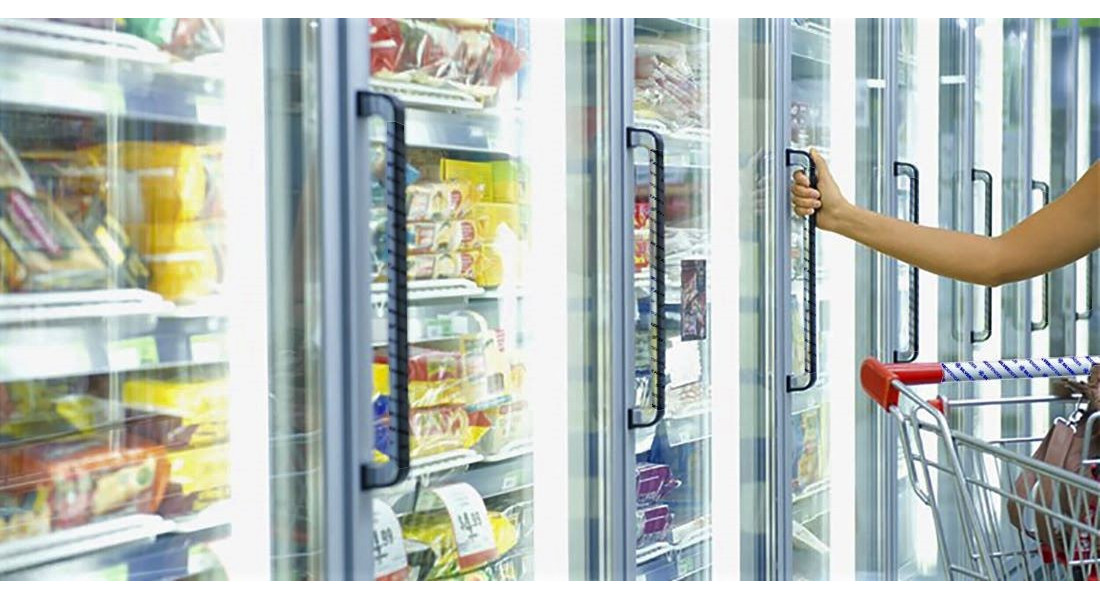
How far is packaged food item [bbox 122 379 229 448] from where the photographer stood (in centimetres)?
178

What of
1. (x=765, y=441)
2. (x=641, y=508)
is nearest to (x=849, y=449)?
(x=765, y=441)

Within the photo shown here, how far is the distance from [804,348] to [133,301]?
1.89 m

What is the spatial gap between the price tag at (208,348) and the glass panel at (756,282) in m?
1.44

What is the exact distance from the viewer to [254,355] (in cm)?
185

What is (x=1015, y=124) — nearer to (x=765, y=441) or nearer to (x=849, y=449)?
(x=849, y=449)

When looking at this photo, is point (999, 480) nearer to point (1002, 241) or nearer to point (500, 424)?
point (1002, 241)

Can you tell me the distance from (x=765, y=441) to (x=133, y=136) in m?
1.75

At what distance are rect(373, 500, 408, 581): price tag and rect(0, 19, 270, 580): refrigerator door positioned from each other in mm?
359

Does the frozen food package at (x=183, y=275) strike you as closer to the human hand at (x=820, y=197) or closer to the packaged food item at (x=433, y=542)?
the packaged food item at (x=433, y=542)

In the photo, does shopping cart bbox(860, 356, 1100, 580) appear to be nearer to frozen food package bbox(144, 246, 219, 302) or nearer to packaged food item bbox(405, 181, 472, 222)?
packaged food item bbox(405, 181, 472, 222)

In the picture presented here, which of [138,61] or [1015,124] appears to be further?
[1015,124]

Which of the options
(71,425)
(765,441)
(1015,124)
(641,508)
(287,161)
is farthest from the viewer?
(1015,124)

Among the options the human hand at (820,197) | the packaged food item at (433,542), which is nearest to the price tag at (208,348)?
the packaged food item at (433,542)

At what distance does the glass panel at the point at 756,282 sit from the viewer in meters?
3.00
